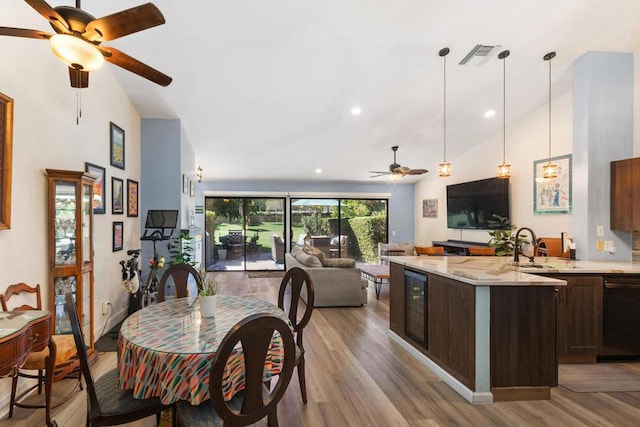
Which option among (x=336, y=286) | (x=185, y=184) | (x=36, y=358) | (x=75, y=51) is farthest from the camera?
(x=185, y=184)

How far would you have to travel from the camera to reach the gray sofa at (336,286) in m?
5.50

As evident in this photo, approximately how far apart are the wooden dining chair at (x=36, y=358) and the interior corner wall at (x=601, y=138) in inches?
206

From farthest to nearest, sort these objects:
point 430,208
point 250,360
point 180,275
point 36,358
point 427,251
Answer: point 430,208, point 427,251, point 180,275, point 36,358, point 250,360

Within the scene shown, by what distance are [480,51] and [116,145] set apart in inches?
177

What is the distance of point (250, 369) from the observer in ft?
4.86

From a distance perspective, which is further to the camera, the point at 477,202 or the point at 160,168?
the point at 477,202

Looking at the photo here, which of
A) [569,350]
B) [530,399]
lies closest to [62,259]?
[530,399]

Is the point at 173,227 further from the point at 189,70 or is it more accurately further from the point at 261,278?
the point at 261,278

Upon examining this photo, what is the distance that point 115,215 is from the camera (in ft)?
14.3

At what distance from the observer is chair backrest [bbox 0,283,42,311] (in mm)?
2391

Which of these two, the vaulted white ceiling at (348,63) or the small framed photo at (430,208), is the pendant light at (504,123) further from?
the small framed photo at (430,208)

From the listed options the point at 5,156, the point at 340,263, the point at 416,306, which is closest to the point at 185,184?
the point at 340,263

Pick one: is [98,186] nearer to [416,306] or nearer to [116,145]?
[116,145]

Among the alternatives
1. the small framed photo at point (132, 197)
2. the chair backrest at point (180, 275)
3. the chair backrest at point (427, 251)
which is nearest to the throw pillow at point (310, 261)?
the chair backrest at point (427, 251)
